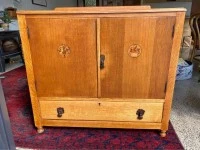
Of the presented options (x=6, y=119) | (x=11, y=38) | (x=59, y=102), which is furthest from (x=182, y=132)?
(x=11, y=38)

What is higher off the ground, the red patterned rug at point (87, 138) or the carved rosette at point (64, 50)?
the carved rosette at point (64, 50)

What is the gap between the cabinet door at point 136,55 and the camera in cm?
99

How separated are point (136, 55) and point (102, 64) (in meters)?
0.20

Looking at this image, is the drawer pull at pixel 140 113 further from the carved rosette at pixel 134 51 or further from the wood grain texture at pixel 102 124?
the carved rosette at pixel 134 51

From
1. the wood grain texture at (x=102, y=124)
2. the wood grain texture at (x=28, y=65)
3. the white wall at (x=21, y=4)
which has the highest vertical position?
the white wall at (x=21, y=4)

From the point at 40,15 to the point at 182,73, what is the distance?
1.92 meters

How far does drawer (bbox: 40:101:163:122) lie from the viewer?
118 centimetres

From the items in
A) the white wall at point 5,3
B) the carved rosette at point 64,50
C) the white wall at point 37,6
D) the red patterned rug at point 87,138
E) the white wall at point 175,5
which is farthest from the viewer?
the white wall at point 175,5

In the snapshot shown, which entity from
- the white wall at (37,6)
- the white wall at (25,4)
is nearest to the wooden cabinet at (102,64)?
the white wall at (25,4)

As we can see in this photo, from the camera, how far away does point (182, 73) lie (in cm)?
231

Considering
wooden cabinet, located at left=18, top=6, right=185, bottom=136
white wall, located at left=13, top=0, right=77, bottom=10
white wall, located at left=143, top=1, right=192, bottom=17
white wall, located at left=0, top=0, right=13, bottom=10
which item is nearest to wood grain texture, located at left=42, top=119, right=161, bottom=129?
wooden cabinet, located at left=18, top=6, right=185, bottom=136

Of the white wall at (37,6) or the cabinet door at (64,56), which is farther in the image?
the white wall at (37,6)

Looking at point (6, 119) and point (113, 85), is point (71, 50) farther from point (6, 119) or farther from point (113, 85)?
point (6, 119)

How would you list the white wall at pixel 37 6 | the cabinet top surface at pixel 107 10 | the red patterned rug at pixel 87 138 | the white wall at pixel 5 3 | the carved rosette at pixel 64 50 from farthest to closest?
the white wall at pixel 37 6
the white wall at pixel 5 3
the red patterned rug at pixel 87 138
the carved rosette at pixel 64 50
the cabinet top surface at pixel 107 10
